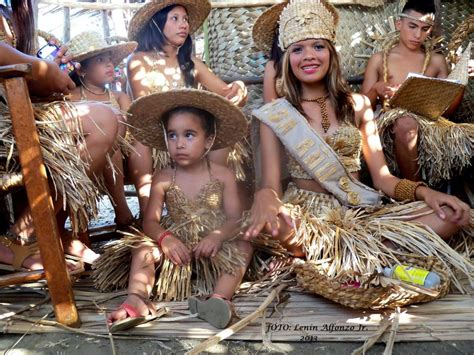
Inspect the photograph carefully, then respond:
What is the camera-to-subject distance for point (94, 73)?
3.41 meters

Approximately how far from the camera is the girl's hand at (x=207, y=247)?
2.21 m

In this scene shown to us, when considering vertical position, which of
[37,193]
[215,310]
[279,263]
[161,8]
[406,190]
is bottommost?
[279,263]

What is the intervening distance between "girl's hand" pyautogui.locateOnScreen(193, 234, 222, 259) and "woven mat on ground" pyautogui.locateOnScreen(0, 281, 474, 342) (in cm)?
22

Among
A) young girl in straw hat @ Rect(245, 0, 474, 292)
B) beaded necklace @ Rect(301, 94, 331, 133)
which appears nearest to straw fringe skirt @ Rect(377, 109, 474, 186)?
young girl in straw hat @ Rect(245, 0, 474, 292)

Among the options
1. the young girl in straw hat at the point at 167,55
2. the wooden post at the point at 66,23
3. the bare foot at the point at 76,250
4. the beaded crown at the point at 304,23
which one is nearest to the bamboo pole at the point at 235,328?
the bare foot at the point at 76,250

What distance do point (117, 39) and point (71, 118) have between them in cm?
208

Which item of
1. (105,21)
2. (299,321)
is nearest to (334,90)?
(299,321)

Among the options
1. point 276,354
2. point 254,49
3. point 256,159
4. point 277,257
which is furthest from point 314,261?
point 254,49

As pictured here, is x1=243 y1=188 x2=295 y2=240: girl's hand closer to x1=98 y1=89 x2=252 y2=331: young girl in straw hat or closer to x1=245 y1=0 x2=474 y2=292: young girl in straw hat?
x1=245 y1=0 x2=474 y2=292: young girl in straw hat

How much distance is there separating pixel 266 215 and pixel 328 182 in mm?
548

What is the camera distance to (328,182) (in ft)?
8.54

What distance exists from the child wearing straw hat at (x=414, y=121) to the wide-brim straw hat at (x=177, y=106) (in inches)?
41.2

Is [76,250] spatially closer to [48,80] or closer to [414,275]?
[48,80]

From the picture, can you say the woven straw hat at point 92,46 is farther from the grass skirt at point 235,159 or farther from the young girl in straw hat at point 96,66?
the grass skirt at point 235,159
